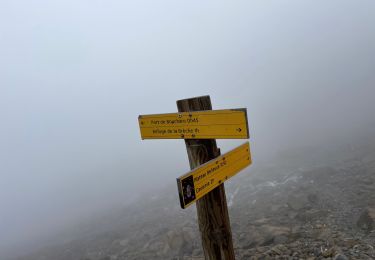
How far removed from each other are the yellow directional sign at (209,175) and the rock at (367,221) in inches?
238

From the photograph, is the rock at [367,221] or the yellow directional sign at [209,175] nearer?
Answer: the yellow directional sign at [209,175]

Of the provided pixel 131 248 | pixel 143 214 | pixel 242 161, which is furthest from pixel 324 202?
pixel 143 214

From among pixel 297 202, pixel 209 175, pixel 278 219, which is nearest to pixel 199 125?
pixel 209 175

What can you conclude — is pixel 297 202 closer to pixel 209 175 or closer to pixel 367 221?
pixel 367 221

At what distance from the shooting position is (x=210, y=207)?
120 inches

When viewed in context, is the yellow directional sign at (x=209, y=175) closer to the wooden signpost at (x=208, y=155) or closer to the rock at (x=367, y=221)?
the wooden signpost at (x=208, y=155)

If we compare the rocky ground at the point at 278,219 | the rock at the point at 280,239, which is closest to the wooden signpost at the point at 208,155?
the rocky ground at the point at 278,219

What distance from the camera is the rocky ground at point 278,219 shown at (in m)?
7.34

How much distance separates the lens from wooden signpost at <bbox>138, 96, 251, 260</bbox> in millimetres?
2633

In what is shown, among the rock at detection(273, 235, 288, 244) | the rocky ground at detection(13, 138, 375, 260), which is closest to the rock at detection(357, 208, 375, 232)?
the rocky ground at detection(13, 138, 375, 260)

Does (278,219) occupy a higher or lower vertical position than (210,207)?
lower

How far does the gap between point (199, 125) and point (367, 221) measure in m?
6.74

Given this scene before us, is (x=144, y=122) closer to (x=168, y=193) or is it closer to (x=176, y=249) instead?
(x=176, y=249)

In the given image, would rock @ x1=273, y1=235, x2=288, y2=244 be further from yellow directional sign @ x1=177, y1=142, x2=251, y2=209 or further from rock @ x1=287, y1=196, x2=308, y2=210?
yellow directional sign @ x1=177, y1=142, x2=251, y2=209
